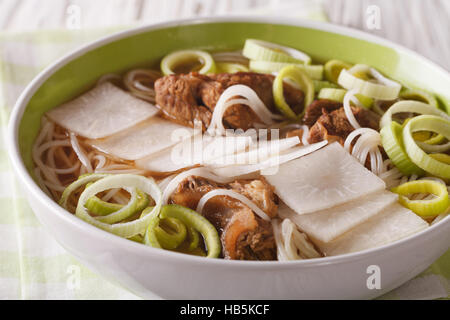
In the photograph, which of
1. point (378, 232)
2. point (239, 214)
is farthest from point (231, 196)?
point (378, 232)

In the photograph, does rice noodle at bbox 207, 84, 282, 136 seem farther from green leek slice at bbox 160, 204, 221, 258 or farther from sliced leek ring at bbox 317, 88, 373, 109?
green leek slice at bbox 160, 204, 221, 258

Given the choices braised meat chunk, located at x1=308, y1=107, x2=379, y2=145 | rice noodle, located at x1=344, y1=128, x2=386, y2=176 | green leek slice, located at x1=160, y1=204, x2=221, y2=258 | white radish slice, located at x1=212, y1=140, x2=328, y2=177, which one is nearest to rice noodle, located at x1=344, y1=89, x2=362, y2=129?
braised meat chunk, located at x1=308, y1=107, x2=379, y2=145

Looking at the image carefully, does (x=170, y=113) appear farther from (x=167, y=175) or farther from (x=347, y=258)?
(x=347, y=258)

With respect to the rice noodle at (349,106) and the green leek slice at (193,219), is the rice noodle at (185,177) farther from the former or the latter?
the rice noodle at (349,106)

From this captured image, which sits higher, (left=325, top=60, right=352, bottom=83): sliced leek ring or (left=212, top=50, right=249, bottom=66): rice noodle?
(left=325, top=60, right=352, bottom=83): sliced leek ring

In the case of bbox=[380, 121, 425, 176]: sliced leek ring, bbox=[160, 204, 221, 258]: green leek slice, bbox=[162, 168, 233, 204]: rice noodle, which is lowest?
bbox=[160, 204, 221, 258]: green leek slice
